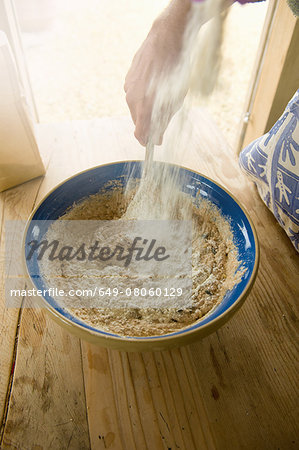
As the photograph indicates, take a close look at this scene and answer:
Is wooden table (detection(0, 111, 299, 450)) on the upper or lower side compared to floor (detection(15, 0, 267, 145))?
upper

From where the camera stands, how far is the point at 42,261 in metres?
0.52

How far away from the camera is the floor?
236cm

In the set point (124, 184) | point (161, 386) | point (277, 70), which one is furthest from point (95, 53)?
point (161, 386)

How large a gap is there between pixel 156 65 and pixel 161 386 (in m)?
0.50

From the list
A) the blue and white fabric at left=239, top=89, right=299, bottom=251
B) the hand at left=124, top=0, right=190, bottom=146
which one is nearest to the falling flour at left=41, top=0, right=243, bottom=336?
the hand at left=124, top=0, right=190, bottom=146

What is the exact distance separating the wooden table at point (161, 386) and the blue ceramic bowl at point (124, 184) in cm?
10

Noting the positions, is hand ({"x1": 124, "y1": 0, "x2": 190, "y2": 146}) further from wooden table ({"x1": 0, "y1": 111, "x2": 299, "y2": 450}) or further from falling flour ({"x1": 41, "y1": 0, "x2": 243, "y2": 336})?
wooden table ({"x1": 0, "y1": 111, "x2": 299, "y2": 450})

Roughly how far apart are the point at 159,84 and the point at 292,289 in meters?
0.42

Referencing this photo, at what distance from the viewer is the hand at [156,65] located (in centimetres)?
58

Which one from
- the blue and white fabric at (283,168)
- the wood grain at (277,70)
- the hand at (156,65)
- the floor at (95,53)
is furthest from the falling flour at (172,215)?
the floor at (95,53)

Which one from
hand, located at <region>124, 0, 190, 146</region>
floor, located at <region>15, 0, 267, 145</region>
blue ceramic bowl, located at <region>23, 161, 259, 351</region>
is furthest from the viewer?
floor, located at <region>15, 0, 267, 145</region>

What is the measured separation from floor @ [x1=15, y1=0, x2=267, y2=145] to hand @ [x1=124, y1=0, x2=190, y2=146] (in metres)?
1.62

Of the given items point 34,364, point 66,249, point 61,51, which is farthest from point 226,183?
point 61,51

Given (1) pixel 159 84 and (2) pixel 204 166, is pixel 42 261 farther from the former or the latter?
(2) pixel 204 166
